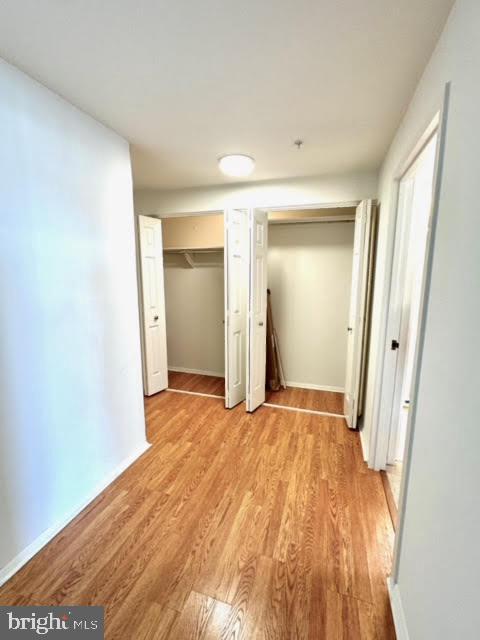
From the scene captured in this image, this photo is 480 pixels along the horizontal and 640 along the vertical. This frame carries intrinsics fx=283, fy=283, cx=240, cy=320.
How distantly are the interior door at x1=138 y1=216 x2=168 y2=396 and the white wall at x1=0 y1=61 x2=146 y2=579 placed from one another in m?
1.07

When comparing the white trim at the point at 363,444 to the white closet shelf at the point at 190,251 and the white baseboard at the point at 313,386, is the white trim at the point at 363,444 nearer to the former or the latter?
the white baseboard at the point at 313,386

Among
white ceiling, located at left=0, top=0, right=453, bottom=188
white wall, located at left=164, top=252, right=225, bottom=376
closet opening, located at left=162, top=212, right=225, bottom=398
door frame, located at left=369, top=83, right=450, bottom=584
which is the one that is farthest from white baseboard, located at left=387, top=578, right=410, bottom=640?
white wall, located at left=164, top=252, right=225, bottom=376

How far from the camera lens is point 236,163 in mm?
2230

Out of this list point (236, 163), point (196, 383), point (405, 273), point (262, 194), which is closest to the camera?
point (405, 273)

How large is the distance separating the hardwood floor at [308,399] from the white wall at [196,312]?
0.94 metres

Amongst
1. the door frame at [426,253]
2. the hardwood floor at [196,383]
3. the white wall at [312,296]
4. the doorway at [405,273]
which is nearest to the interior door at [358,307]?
the doorway at [405,273]

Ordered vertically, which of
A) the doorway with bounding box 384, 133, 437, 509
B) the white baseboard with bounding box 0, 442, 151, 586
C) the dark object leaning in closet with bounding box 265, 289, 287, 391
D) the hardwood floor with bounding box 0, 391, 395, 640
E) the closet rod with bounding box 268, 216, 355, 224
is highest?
the closet rod with bounding box 268, 216, 355, 224

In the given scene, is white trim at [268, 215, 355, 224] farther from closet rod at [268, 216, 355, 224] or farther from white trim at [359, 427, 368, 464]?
white trim at [359, 427, 368, 464]

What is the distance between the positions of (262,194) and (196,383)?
8.13 feet

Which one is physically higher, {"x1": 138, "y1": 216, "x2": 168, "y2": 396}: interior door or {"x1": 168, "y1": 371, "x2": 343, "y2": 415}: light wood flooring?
{"x1": 138, "y1": 216, "x2": 168, "y2": 396}: interior door

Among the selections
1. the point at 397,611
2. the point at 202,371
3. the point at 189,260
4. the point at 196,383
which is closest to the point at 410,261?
the point at 397,611

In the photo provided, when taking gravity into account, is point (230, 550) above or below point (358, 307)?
below

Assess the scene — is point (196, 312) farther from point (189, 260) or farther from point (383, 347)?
point (383, 347)

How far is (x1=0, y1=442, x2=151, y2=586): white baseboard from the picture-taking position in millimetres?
1373
